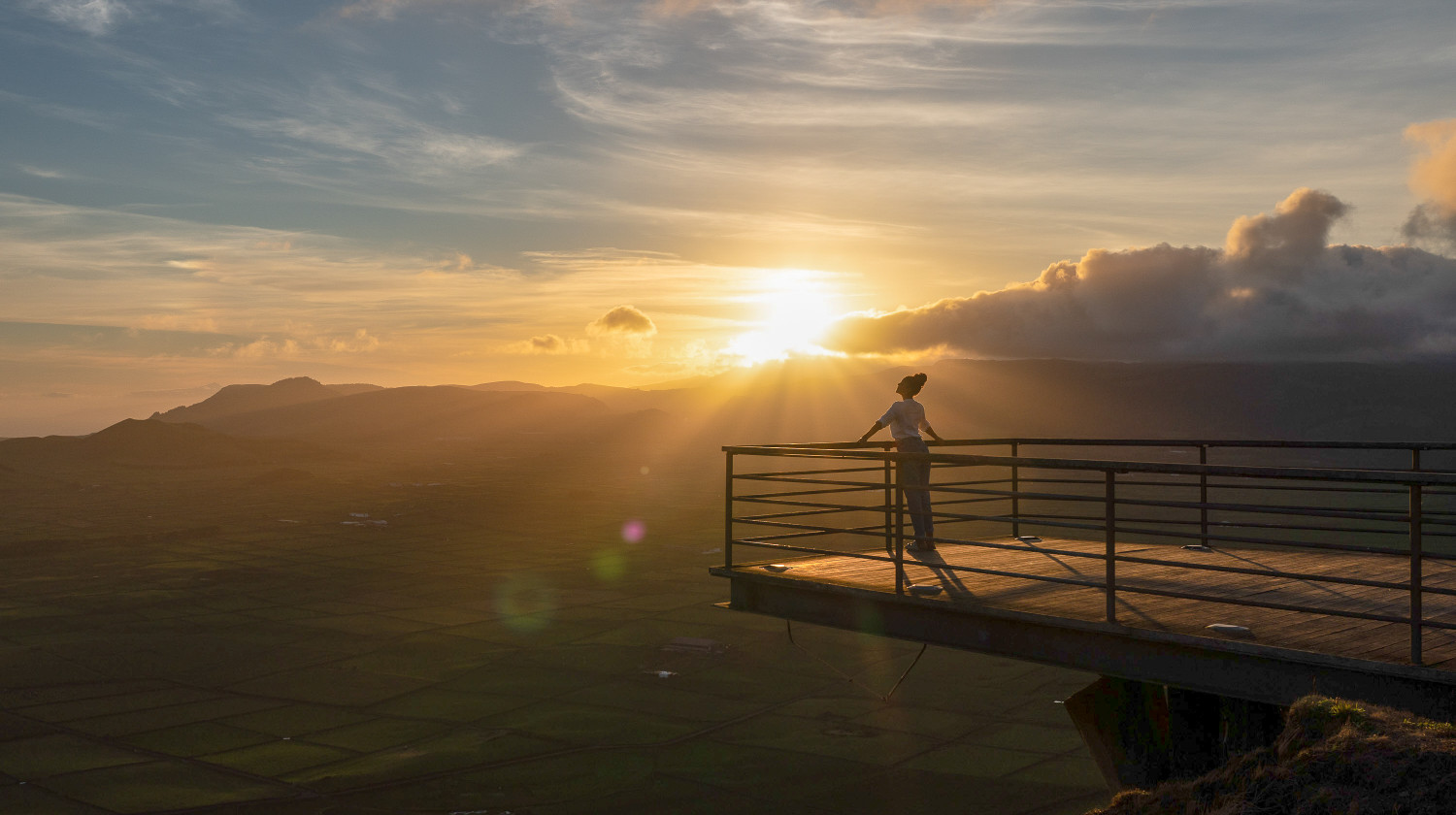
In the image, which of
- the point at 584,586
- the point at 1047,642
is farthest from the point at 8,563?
the point at 1047,642

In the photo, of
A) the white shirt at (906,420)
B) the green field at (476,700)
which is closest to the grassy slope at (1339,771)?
the white shirt at (906,420)

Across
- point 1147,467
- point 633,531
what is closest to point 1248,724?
point 1147,467

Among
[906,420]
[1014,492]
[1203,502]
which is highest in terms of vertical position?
[906,420]

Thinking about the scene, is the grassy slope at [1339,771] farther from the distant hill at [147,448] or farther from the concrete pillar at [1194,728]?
the distant hill at [147,448]

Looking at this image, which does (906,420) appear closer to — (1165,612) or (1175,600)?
(1175,600)

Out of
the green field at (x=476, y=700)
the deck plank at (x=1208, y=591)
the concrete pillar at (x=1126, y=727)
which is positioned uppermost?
the deck plank at (x=1208, y=591)

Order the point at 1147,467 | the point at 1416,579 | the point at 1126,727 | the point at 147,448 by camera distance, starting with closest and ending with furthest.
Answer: the point at 1416,579 < the point at 1147,467 < the point at 1126,727 < the point at 147,448
